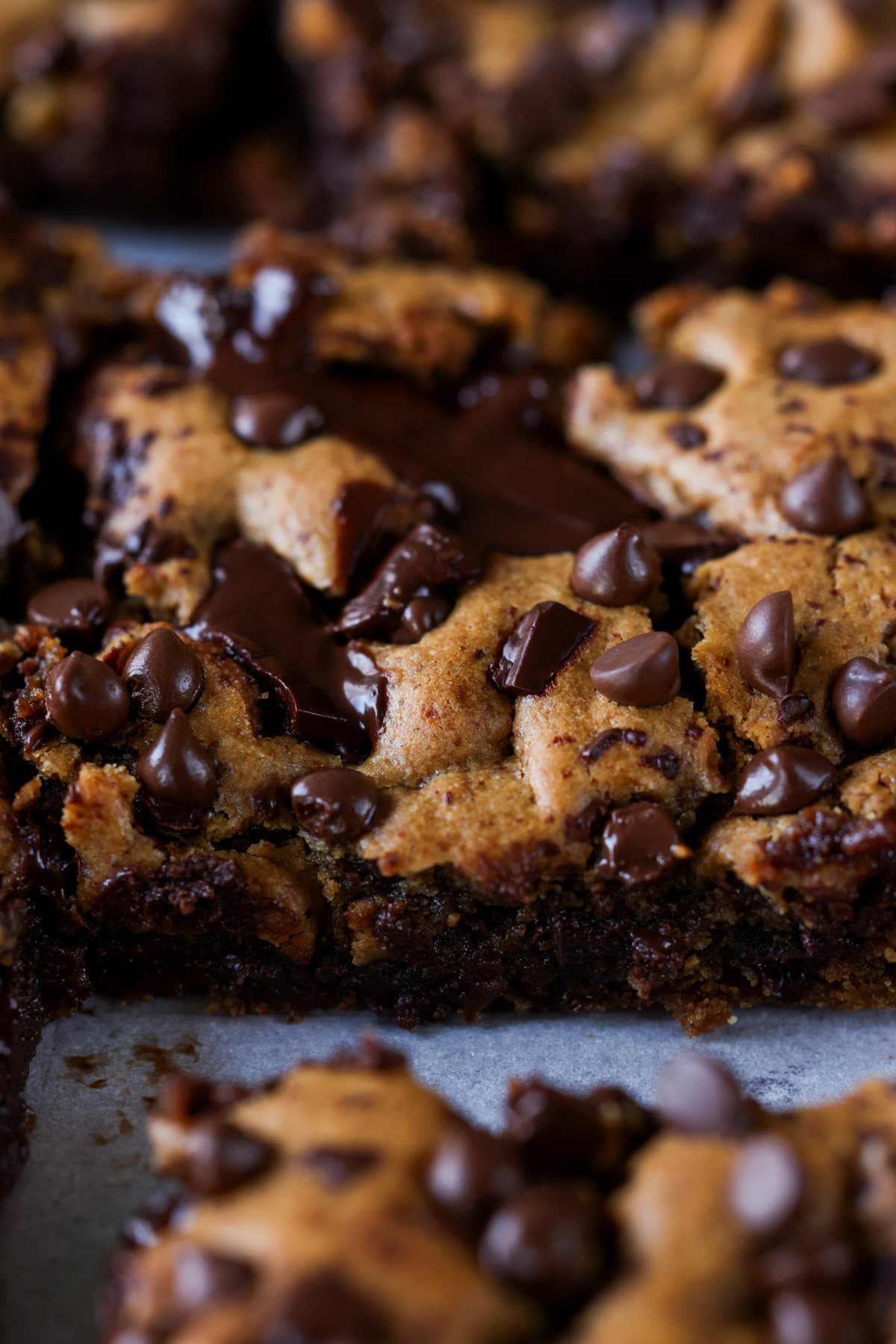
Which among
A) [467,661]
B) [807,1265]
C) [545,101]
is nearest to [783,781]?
[467,661]

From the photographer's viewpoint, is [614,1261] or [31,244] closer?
[614,1261]

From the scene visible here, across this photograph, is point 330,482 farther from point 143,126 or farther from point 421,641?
point 143,126

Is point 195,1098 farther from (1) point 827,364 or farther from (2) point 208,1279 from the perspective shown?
(1) point 827,364

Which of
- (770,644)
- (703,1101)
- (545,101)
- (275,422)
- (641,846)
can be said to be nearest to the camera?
(703,1101)

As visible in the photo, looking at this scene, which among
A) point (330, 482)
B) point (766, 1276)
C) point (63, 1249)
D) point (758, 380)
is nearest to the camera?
point (766, 1276)

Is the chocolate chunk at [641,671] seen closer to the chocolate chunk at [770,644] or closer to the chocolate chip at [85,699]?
the chocolate chunk at [770,644]

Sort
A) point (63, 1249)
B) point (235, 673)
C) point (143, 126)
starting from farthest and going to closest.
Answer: point (143, 126) < point (235, 673) < point (63, 1249)

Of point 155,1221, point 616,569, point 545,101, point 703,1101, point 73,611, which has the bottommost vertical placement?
point 155,1221

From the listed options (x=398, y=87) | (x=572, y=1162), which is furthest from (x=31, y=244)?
(x=572, y=1162)
